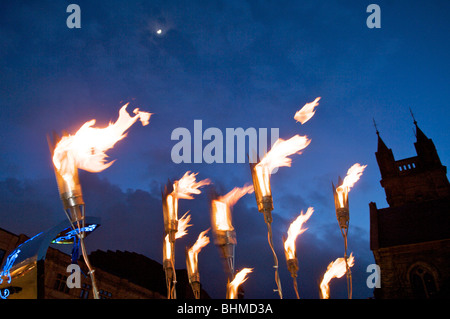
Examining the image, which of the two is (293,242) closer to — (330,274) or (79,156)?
(330,274)

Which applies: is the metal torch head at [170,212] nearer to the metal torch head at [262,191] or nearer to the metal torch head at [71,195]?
the metal torch head at [262,191]

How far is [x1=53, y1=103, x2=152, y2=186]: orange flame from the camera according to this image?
11.2ft

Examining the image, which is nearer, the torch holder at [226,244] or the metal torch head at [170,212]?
the torch holder at [226,244]

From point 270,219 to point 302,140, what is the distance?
194 cm

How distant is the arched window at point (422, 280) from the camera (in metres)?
21.6

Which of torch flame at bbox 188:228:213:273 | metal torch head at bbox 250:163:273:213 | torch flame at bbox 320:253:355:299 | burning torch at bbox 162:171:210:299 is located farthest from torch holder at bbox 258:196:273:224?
torch flame at bbox 320:253:355:299

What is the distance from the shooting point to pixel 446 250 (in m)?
22.2

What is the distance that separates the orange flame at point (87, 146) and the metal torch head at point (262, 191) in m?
2.30

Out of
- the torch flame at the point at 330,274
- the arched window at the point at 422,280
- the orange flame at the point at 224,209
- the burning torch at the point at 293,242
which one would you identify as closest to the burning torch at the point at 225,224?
the orange flame at the point at 224,209

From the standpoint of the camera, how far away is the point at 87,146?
4.13 m

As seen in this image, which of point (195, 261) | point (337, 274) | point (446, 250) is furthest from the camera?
point (446, 250)

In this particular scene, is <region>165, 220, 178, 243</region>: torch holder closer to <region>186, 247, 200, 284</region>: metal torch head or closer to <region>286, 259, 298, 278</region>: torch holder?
<region>186, 247, 200, 284</region>: metal torch head
